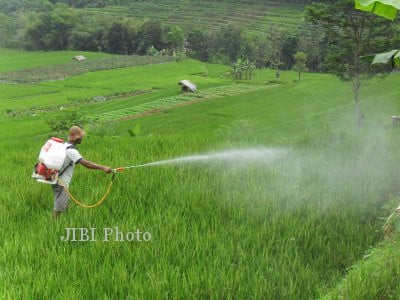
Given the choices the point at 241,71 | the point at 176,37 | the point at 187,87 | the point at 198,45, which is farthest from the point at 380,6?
the point at 176,37

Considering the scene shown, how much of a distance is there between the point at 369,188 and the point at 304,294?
2.59m

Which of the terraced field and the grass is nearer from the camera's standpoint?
the grass

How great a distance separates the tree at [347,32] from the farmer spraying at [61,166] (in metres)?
22.5

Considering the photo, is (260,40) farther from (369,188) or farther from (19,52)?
(369,188)

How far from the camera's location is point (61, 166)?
4.48 metres

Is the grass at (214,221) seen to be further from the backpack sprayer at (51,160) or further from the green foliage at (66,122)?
the green foliage at (66,122)

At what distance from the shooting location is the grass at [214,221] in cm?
329

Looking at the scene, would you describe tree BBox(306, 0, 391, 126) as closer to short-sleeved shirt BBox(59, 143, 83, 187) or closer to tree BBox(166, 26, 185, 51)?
short-sleeved shirt BBox(59, 143, 83, 187)

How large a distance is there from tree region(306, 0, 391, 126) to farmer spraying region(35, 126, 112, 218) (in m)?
22.5

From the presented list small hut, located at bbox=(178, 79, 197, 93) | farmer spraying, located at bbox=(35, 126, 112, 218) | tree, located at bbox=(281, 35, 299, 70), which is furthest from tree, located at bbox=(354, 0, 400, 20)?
tree, located at bbox=(281, 35, 299, 70)

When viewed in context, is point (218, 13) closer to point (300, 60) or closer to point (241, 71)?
point (300, 60)

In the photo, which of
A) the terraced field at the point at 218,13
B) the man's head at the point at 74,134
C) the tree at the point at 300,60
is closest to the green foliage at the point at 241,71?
the tree at the point at 300,60

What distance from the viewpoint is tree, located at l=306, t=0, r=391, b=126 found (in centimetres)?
2534

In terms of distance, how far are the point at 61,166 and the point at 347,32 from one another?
26871 millimetres
